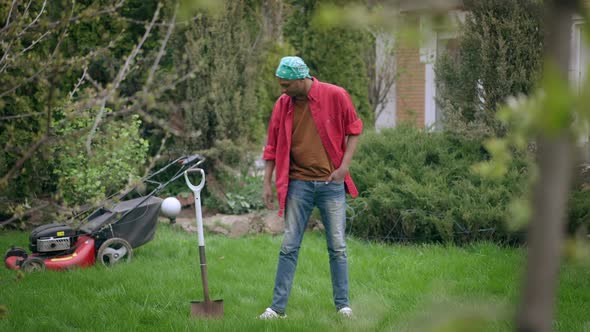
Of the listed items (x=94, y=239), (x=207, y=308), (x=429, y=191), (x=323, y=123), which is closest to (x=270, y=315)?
(x=207, y=308)

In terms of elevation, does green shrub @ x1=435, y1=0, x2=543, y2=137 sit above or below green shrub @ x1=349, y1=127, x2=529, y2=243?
above

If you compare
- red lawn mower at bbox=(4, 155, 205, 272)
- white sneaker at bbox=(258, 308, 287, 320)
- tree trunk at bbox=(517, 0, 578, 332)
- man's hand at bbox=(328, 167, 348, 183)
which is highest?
tree trunk at bbox=(517, 0, 578, 332)

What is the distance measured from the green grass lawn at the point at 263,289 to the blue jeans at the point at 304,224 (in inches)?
9.5

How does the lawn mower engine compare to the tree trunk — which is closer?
the tree trunk

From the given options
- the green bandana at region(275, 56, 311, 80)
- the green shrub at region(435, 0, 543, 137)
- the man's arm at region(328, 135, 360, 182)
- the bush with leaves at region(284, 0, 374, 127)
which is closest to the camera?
the green bandana at region(275, 56, 311, 80)

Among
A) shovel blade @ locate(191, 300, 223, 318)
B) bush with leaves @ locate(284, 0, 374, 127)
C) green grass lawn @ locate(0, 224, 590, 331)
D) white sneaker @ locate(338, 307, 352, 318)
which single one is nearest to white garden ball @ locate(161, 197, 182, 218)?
green grass lawn @ locate(0, 224, 590, 331)

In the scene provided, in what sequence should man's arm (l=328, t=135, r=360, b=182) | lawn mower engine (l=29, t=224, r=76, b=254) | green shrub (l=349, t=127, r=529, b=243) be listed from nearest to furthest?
man's arm (l=328, t=135, r=360, b=182) < lawn mower engine (l=29, t=224, r=76, b=254) < green shrub (l=349, t=127, r=529, b=243)

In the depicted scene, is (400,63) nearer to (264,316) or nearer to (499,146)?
(264,316)

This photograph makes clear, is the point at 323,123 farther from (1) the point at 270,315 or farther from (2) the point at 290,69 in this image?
(1) the point at 270,315

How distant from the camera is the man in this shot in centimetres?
537

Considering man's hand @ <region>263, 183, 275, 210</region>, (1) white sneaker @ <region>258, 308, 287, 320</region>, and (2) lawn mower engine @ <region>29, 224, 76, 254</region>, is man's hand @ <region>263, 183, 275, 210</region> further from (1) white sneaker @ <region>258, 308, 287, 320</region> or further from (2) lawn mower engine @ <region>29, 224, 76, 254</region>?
(2) lawn mower engine @ <region>29, 224, 76, 254</region>

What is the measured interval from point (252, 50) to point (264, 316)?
6.03 m

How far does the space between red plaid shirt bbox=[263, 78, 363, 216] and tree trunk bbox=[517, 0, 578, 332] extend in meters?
4.08

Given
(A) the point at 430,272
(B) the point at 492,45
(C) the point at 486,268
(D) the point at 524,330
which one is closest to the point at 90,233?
(A) the point at 430,272
